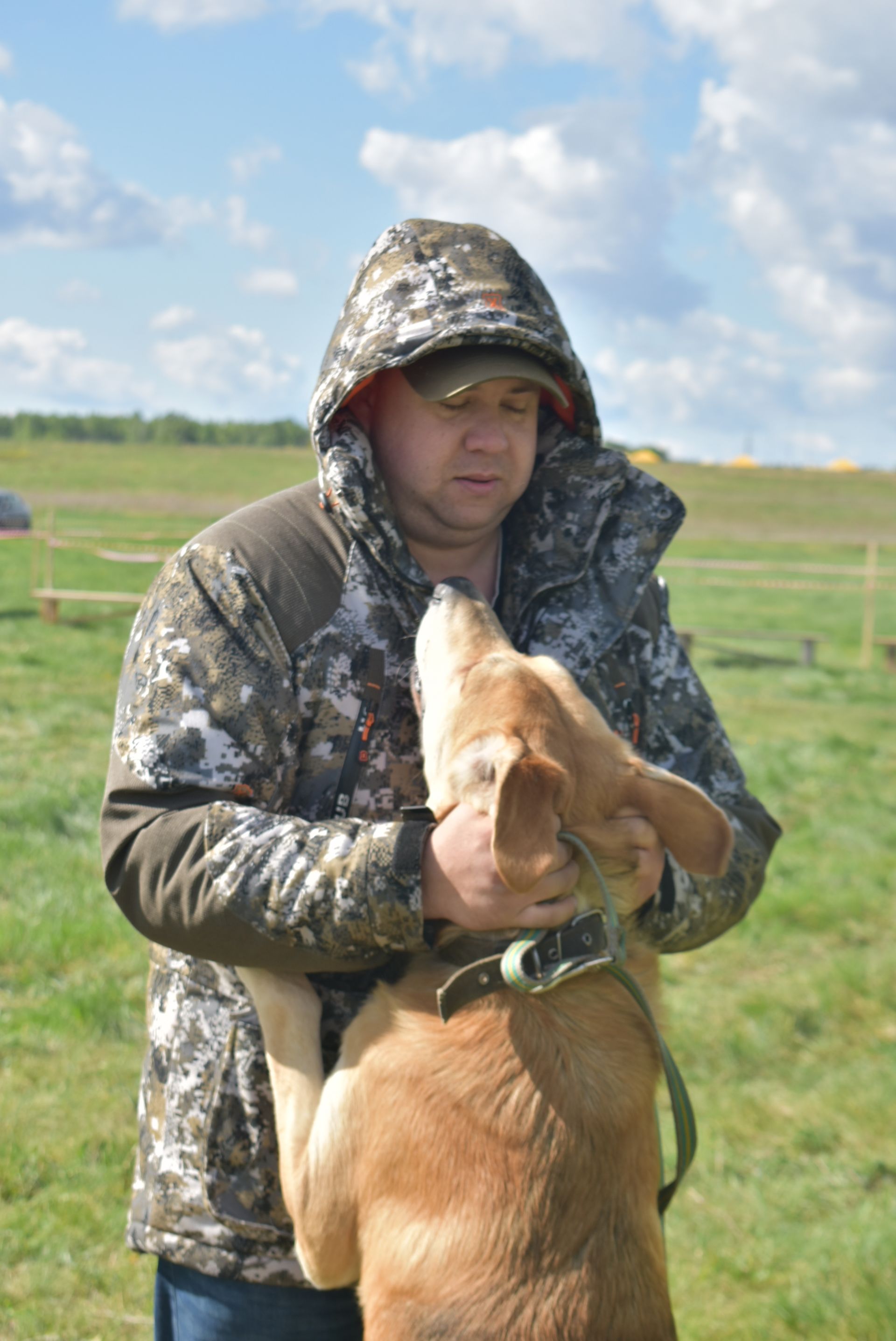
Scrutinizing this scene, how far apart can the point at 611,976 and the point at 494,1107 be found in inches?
17.0

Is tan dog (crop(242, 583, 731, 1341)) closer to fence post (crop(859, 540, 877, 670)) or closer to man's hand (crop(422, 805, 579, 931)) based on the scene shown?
man's hand (crop(422, 805, 579, 931))

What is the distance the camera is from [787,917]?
23.2 ft

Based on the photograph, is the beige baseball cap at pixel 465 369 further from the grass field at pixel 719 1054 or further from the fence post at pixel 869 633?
the fence post at pixel 869 633

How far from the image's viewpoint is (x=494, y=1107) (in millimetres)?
2332

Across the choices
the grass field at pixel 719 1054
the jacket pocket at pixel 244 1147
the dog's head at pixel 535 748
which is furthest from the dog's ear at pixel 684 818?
the grass field at pixel 719 1054

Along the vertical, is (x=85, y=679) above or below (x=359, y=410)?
below

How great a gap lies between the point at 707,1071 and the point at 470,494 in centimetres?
364

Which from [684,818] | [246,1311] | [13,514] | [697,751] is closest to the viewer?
[246,1311]

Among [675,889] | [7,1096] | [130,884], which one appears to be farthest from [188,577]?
[7,1096]

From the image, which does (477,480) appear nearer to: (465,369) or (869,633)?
(465,369)

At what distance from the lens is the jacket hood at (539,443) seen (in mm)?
2588

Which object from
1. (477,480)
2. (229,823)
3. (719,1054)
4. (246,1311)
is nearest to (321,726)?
(229,823)

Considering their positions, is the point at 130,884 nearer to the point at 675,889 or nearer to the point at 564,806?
the point at 564,806

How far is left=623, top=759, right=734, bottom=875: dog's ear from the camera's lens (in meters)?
2.49
